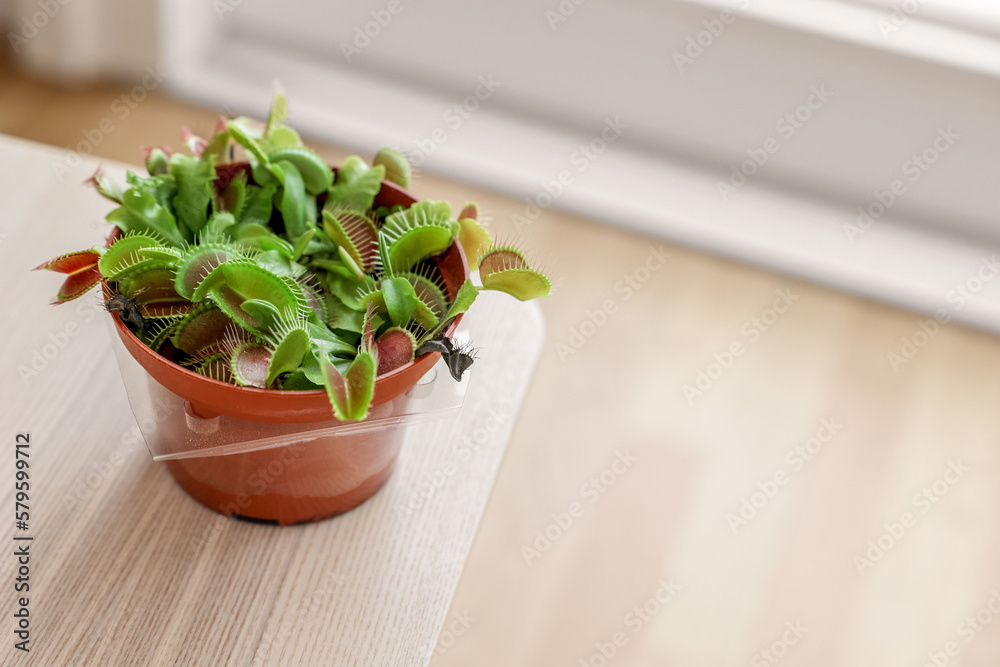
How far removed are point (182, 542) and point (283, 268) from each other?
184 mm

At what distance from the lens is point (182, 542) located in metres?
0.54

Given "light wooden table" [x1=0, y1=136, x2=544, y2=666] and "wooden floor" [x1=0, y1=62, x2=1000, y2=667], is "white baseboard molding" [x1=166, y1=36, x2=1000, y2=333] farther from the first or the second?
"light wooden table" [x1=0, y1=136, x2=544, y2=666]

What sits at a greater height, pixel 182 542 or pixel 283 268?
pixel 283 268

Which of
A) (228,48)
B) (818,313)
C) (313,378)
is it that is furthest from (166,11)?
(313,378)

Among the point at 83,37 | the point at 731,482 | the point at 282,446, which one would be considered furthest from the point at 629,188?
the point at 282,446

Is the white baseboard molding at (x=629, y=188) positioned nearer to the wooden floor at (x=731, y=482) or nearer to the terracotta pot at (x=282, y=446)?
the wooden floor at (x=731, y=482)

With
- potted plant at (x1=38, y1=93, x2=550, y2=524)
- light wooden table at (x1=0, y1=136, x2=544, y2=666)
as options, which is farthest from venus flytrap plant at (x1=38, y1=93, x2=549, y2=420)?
light wooden table at (x1=0, y1=136, x2=544, y2=666)

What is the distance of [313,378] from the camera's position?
45 cm

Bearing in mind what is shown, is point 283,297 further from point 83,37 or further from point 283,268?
point 83,37

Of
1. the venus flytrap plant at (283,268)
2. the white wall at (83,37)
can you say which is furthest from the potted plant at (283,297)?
the white wall at (83,37)

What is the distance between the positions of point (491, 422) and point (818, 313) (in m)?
0.98

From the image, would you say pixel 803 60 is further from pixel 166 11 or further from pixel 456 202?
pixel 166 11

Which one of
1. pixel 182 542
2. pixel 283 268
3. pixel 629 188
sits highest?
pixel 283 268

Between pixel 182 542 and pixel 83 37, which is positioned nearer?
pixel 182 542
